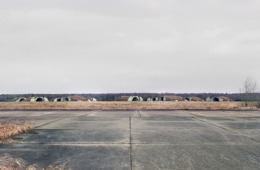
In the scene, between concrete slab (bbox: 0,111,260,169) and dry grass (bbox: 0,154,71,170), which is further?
concrete slab (bbox: 0,111,260,169)

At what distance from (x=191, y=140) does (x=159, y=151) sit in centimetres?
149

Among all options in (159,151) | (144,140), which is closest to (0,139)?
(144,140)

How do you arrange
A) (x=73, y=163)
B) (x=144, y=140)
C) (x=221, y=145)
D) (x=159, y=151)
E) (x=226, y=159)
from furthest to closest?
(x=144, y=140) → (x=221, y=145) → (x=159, y=151) → (x=226, y=159) → (x=73, y=163)

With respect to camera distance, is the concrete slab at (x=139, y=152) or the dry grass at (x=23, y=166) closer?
the dry grass at (x=23, y=166)

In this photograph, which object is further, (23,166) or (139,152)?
(139,152)

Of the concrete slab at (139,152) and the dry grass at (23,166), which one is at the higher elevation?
the dry grass at (23,166)

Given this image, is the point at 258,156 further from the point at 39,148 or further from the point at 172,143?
the point at 39,148

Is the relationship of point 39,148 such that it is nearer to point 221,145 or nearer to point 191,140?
point 191,140

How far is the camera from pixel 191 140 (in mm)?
4488

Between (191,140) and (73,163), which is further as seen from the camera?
(191,140)

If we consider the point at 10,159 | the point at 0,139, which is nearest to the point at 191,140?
the point at 10,159

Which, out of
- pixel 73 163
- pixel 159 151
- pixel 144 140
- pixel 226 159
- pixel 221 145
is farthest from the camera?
pixel 144 140

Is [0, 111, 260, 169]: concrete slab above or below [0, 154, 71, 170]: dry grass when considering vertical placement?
below

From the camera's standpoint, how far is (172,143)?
13.7ft
